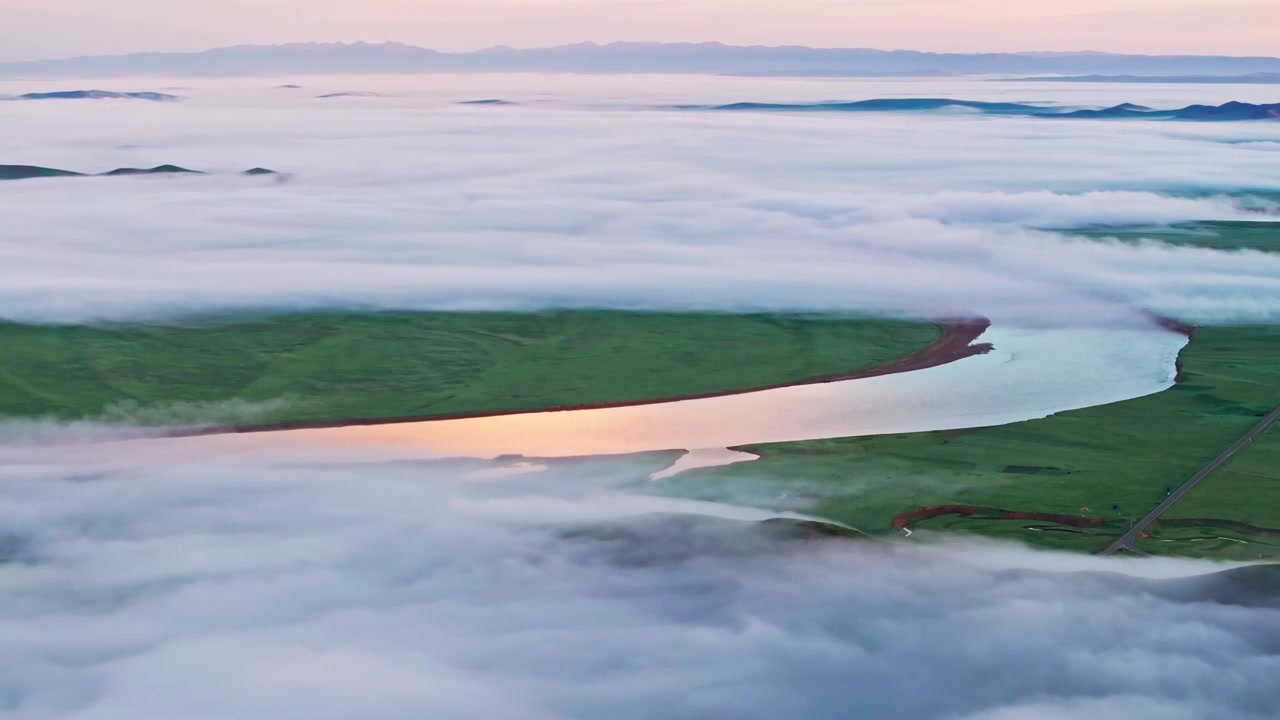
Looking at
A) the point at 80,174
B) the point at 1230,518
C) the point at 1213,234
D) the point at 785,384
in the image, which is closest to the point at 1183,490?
the point at 1230,518

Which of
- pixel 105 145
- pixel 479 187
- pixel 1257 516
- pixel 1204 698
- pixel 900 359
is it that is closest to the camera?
pixel 1204 698

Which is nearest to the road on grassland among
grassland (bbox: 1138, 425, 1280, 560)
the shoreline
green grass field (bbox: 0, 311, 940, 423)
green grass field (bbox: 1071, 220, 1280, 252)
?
grassland (bbox: 1138, 425, 1280, 560)

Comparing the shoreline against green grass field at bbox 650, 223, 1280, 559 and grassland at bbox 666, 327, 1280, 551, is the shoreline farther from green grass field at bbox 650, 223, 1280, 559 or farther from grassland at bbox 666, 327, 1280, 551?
A: green grass field at bbox 650, 223, 1280, 559

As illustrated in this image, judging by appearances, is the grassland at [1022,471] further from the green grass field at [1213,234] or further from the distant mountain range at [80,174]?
the distant mountain range at [80,174]

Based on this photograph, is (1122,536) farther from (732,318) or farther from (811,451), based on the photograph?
(732,318)

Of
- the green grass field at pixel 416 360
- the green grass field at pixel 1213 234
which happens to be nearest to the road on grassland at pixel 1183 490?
the green grass field at pixel 416 360

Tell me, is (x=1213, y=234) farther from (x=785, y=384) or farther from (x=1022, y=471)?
(x=1022, y=471)

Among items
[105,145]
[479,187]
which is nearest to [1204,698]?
[479,187]

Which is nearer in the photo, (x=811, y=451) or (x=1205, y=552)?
(x=1205, y=552)
